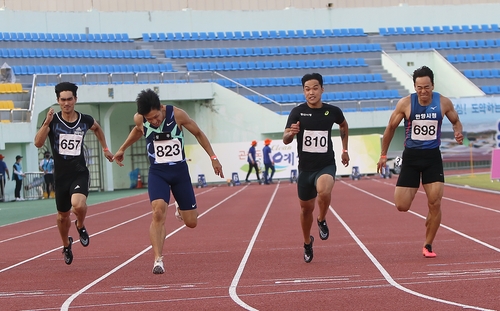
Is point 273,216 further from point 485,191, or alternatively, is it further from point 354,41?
point 354,41

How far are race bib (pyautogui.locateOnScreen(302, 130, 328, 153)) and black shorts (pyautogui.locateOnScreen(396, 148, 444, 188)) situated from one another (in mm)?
852

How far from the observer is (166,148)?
8383 mm

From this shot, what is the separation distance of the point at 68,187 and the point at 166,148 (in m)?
1.72

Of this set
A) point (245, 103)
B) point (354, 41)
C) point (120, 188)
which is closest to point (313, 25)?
point (354, 41)

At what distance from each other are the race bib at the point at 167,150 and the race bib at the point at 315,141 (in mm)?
1420

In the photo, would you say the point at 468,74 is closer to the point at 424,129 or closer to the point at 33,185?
the point at 33,185

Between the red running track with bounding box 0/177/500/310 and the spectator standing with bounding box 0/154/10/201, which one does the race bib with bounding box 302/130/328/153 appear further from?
the spectator standing with bounding box 0/154/10/201

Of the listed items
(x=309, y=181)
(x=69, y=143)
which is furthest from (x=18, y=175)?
(x=309, y=181)

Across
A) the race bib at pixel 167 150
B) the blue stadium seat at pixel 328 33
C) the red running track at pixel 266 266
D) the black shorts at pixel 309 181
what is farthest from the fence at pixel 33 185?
the race bib at pixel 167 150

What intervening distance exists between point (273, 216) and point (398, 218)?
2.83 meters

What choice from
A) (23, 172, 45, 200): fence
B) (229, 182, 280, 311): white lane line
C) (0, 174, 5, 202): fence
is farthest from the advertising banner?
(229, 182, 280, 311): white lane line

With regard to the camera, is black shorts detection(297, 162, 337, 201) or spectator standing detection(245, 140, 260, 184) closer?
black shorts detection(297, 162, 337, 201)

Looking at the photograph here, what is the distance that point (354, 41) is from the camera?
146ft

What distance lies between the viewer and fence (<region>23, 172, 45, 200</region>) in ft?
96.2
